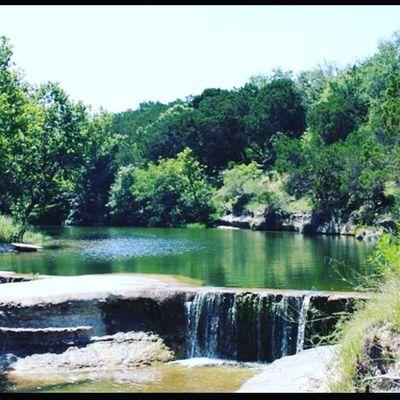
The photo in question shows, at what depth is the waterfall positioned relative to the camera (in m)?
15.5

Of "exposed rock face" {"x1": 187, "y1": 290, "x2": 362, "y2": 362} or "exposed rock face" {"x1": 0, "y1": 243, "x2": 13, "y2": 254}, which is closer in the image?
"exposed rock face" {"x1": 187, "y1": 290, "x2": 362, "y2": 362}

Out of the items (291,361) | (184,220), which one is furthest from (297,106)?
(291,361)

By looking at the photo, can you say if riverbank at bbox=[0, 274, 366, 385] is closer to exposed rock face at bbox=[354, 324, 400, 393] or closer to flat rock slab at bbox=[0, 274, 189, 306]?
flat rock slab at bbox=[0, 274, 189, 306]

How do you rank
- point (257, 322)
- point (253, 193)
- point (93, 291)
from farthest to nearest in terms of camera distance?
point (253, 193)
point (93, 291)
point (257, 322)

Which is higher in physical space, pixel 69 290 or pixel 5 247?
pixel 5 247

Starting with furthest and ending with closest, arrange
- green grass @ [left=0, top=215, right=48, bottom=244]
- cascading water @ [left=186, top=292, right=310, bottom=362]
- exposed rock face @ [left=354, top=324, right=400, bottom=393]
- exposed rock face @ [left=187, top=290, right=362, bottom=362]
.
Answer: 1. green grass @ [left=0, top=215, right=48, bottom=244]
2. cascading water @ [left=186, top=292, right=310, bottom=362]
3. exposed rock face @ [left=187, top=290, right=362, bottom=362]
4. exposed rock face @ [left=354, top=324, right=400, bottom=393]

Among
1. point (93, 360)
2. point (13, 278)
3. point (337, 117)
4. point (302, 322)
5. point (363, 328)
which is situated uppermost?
point (337, 117)

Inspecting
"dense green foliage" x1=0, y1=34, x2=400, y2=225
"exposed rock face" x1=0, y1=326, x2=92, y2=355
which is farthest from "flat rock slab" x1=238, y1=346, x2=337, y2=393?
"dense green foliage" x1=0, y1=34, x2=400, y2=225

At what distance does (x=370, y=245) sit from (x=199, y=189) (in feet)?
92.5

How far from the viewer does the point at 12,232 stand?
120ft

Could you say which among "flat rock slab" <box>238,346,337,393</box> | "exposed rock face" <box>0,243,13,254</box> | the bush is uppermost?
the bush

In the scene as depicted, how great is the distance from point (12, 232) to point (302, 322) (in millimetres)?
24404

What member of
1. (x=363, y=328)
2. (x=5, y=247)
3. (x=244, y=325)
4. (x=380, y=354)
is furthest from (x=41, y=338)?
(x=5, y=247)

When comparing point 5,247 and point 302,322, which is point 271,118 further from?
point 302,322
